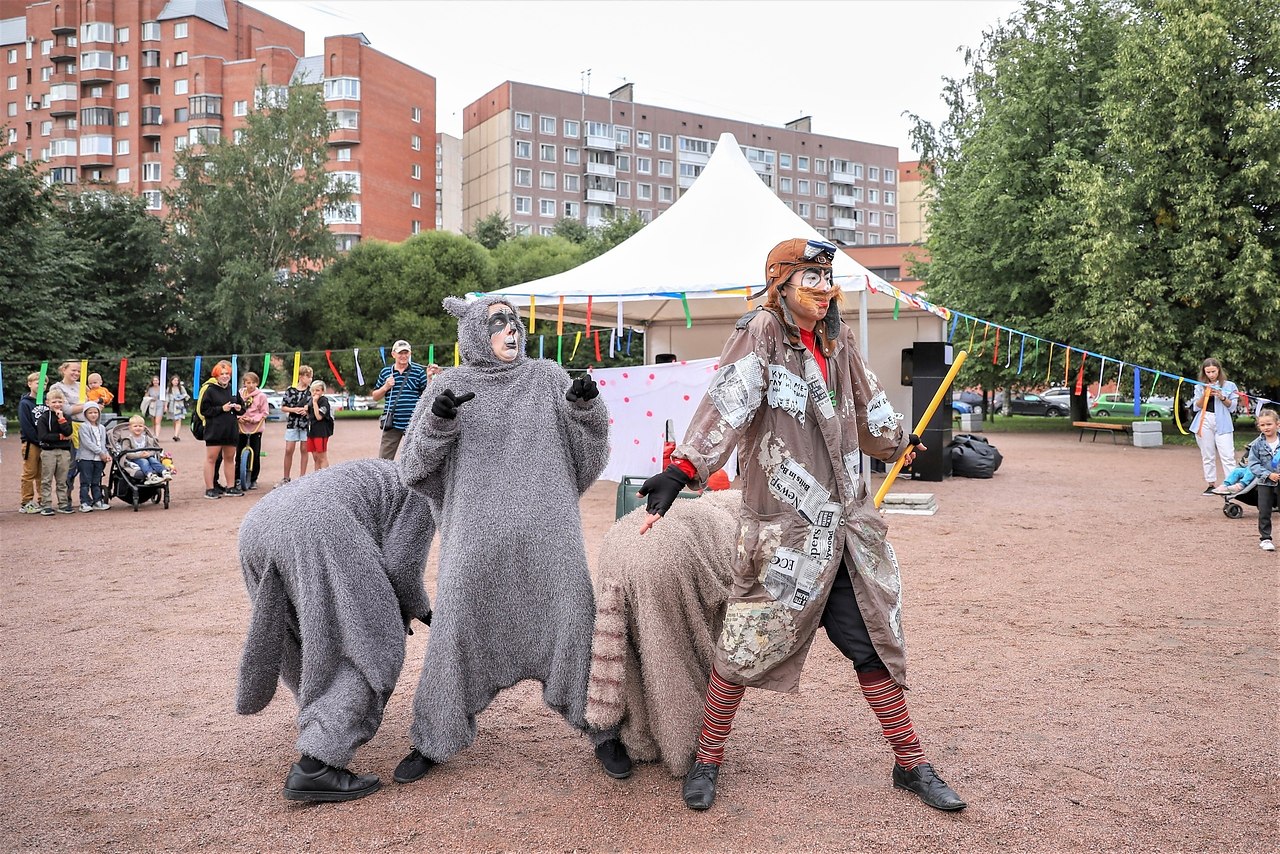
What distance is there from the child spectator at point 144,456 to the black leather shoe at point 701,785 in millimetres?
10684

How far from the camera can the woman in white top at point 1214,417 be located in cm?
1162

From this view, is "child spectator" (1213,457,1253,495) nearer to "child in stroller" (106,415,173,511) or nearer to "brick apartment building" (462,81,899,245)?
"child in stroller" (106,415,173,511)

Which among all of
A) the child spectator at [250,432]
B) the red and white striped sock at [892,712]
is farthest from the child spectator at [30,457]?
the red and white striped sock at [892,712]

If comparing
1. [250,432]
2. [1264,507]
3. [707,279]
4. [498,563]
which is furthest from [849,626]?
[250,432]

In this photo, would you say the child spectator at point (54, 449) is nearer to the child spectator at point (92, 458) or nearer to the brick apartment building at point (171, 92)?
the child spectator at point (92, 458)

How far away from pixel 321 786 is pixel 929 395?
38.8 feet

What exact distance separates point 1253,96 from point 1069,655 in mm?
20852

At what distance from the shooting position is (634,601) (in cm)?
354

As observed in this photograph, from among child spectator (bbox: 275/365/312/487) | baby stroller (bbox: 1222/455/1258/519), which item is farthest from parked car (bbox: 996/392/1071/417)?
child spectator (bbox: 275/365/312/487)

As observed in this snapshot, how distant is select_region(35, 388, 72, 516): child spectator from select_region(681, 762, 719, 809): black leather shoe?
10465 mm

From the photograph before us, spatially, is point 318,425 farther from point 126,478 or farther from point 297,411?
point 126,478

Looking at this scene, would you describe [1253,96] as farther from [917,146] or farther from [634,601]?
[634,601]

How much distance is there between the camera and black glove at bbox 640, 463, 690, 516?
9.75 feet

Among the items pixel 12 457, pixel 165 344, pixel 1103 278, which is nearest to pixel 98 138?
pixel 165 344
